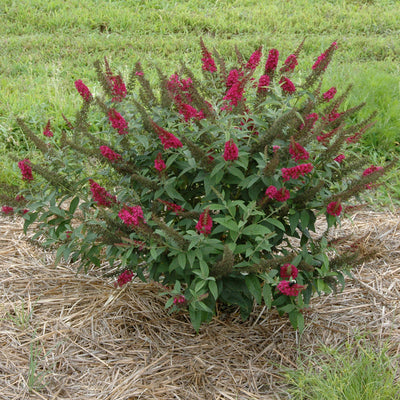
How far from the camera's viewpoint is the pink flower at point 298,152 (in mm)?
2133

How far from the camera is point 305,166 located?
207cm

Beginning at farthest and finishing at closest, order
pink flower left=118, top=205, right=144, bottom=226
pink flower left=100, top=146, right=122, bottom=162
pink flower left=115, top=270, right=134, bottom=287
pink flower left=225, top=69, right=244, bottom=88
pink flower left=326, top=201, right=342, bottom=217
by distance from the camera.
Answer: pink flower left=115, top=270, right=134, bottom=287 → pink flower left=225, top=69, right=244, bottom=88 → pink flower left=100, top=146, right=122, bottom=162 → pink flower left=326, top=201, right=342, bottom=217 → pink flower left=118, top=205, right=144, bottom=226

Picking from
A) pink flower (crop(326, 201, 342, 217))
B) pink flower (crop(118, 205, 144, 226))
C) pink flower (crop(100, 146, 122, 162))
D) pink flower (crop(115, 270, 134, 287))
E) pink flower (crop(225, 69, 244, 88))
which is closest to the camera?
pink flower (crop(118, 205, 144, 226))

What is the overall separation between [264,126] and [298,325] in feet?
3.09

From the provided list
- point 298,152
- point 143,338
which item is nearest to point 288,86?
point 298,152

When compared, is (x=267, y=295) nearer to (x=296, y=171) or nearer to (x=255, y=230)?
(x=255, y=230)

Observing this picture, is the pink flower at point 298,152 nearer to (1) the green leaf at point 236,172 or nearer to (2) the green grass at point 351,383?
(1) the green leaf at point 236,172

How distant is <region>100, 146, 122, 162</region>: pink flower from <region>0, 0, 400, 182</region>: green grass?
2768 mm

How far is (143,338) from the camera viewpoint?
110 inches

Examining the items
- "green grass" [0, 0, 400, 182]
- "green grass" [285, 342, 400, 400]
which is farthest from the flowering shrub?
"green grass" [0, 0, 400, 182]

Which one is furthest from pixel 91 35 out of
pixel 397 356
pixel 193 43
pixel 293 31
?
pixel 397 356

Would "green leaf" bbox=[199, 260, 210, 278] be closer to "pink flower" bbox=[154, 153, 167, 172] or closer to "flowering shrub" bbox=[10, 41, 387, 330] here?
"flowering shrub" bbox=[10, 41, 387, 330]

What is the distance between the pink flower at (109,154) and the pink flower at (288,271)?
3.00ft

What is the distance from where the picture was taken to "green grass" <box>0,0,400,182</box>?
5.48 metres
